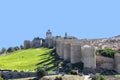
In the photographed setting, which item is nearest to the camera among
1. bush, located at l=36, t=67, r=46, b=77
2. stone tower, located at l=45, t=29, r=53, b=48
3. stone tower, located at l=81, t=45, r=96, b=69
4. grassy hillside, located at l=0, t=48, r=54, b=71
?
bush, located at l=36, t=67, r=46, b=77

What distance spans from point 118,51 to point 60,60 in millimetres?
9156

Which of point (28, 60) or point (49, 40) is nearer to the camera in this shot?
point (28, 60)

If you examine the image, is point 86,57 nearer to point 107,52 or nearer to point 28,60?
point 107,52

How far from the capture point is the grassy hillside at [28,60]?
127 meters

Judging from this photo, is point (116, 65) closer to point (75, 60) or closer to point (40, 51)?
Answer: point (75, 60)

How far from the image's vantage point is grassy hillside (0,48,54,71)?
127306 mm

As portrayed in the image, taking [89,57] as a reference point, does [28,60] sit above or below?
below

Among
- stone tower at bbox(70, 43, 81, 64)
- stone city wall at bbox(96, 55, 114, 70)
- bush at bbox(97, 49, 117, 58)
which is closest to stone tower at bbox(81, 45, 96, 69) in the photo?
stone city wall at bbox(96, 55, 114, 70)

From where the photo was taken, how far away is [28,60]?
443ft

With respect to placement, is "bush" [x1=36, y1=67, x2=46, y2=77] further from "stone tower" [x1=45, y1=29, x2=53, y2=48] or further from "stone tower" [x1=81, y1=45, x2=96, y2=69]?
"stone tower" [x1=45, y1=29, x2=53, y2=48]

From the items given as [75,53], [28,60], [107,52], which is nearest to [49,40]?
[28,60]

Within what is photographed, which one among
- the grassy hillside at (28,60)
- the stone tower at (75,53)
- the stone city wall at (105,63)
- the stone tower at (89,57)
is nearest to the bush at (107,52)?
the stone city wall at (105,63)

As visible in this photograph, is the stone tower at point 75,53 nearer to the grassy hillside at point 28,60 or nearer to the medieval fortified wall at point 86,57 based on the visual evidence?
the medieval fortified wall at point 86,57

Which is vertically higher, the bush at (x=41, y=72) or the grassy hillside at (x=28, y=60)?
the grassy hillside at (x=28, y=60)
